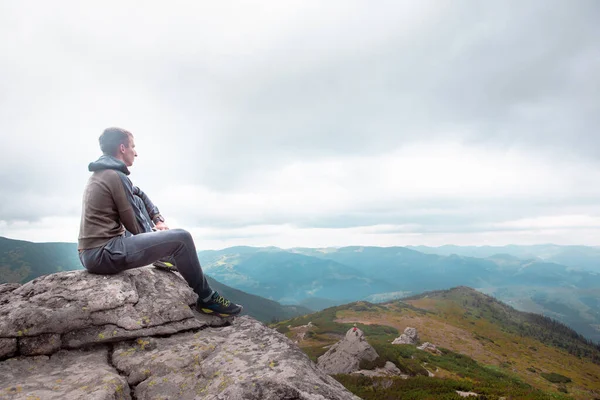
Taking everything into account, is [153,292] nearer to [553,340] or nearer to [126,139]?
[126,139]

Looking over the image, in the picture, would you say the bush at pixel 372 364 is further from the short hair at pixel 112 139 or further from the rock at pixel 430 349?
the short hair at pixel 112 139

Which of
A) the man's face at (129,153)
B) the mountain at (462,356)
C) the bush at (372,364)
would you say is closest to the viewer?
the man's face at (129,153)

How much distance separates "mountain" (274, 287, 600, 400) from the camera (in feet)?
71.2

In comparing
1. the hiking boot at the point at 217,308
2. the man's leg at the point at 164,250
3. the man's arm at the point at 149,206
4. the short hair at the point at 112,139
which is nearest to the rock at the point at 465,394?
the hiking boot at the point at 217,308

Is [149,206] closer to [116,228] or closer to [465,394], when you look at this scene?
[116,228]

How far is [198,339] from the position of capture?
22.4ft

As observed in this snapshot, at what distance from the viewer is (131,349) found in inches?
248

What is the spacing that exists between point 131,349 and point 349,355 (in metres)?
35.0

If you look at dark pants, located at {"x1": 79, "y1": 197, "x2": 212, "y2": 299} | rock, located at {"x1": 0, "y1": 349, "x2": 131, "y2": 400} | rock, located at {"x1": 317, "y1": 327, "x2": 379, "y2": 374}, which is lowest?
rock, located at {"x1": 317, "y1": 327, "x2": 379, "y2": 374}

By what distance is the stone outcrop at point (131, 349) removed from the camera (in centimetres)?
500

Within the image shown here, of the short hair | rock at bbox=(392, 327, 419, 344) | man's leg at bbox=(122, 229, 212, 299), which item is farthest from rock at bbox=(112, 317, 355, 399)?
rock at bbox=(392, 327, 419, 344)

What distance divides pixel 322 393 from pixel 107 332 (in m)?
4.94

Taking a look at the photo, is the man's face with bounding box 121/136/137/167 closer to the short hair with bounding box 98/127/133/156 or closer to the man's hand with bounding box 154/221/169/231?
the short hair with bounding box 98/127/133/156

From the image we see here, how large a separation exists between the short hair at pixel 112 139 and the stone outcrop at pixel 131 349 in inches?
129
